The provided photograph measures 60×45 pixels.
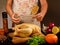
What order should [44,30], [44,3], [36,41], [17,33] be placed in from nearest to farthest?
1. [36,41]
2. [17,33]
3. [44,30]
4. [44,3]

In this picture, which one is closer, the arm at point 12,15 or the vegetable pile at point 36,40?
the vegetable pile at point 36,40

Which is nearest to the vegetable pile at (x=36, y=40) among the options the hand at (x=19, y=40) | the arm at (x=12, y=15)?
the hand at (x=19, y=40)

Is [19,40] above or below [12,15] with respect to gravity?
below

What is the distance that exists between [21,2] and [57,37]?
28.3 inches

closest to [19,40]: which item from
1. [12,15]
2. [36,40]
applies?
[36,40]

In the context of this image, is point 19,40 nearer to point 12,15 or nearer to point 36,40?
point 36,40

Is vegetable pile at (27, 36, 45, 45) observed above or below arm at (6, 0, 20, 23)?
below

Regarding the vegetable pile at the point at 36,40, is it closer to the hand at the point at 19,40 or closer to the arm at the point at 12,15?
the hand at the point at 19,40

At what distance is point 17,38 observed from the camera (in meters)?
1.18

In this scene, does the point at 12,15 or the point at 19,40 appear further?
the point at 12,15

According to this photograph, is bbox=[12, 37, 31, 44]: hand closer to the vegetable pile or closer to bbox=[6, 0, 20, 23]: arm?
the vegetable pile

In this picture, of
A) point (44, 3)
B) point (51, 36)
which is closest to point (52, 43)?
point (51, 36)

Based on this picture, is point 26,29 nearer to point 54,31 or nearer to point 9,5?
point 54,31

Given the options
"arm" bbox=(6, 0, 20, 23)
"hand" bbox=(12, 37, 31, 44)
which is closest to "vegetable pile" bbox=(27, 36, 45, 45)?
"hand" bbox=(12, 37, 31, 44)
